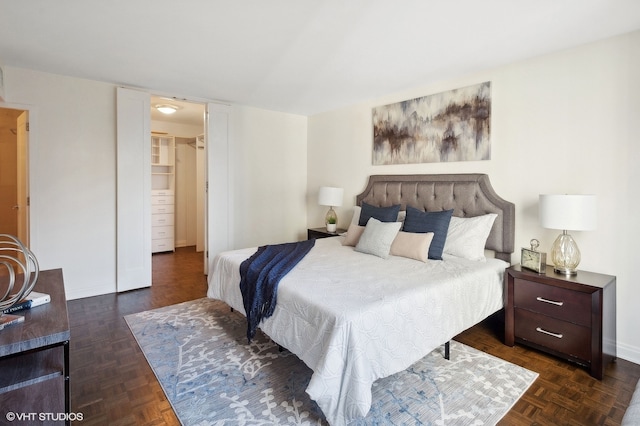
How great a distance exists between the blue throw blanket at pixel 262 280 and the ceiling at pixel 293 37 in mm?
1765

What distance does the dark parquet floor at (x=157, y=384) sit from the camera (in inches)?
71.9

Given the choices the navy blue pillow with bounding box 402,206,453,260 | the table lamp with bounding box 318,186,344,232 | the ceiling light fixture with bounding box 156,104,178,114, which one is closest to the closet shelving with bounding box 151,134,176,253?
the ceiling light fixture with bounding box 156,104,178,114

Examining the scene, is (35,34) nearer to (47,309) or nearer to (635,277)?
(47,309)

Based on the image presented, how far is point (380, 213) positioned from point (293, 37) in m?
1.95

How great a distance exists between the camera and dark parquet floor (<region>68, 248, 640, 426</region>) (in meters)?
1.83

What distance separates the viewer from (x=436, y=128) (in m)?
3.62

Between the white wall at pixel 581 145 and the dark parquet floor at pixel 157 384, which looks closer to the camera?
the dark parquet floor at pixel 157 384

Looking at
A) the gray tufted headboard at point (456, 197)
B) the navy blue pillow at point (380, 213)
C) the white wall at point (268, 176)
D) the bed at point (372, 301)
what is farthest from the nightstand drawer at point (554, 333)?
the white wall at point (268, 176)

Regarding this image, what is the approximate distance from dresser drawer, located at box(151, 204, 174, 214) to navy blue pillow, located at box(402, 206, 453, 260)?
195 inches

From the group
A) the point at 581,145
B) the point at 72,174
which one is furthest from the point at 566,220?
the point at 72,174

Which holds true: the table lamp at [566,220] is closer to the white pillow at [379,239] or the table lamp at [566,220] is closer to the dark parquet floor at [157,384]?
the dark parquet floor at [157,384]

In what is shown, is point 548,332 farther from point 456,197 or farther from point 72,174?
point 72,174

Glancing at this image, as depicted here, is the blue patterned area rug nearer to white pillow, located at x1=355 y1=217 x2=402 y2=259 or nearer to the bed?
the bed

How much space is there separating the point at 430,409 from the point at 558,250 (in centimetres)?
164
